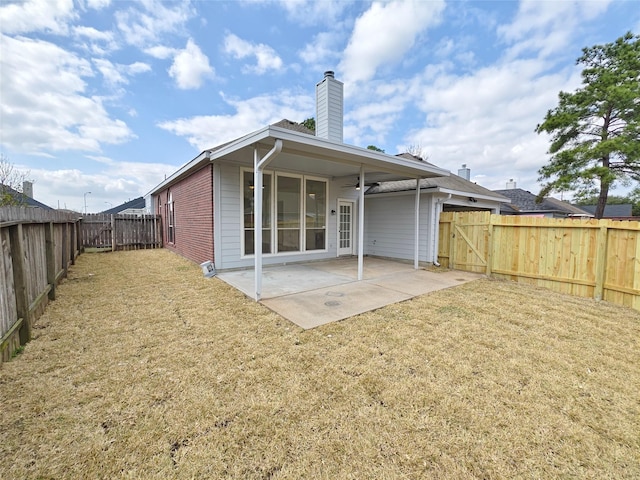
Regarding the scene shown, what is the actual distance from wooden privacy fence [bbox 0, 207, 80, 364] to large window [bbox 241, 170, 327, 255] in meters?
3.88

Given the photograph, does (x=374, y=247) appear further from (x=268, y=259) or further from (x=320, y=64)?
(x=320, y=64)

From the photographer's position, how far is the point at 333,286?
597 cm

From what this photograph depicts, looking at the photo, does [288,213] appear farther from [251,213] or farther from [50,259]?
[50,259]

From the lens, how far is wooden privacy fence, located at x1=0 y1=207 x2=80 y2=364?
9.26ft

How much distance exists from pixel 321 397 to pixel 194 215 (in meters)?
7.58

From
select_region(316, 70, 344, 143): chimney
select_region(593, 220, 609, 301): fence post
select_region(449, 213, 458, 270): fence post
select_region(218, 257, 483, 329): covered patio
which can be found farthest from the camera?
select_region(449, 213, 458, 270): fence post

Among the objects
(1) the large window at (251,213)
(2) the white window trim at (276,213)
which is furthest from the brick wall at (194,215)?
(1) the large window at (251,213)

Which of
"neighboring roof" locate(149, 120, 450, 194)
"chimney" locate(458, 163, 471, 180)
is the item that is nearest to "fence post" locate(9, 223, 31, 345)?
"neighboring roof" locate(149, 120, 450, 194)

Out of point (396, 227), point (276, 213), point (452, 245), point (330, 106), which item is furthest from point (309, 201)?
point (452, 245)

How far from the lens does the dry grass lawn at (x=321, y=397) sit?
174cm

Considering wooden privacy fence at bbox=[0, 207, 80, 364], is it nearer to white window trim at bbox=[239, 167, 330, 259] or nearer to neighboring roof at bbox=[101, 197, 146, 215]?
white window trim at bbox=[239, 167, 330, 259]

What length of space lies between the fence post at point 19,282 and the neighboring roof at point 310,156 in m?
3.19

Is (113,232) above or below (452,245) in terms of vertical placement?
above

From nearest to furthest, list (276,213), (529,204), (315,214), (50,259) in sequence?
(50,259)
(276,213)
(315,214)
(529,204)
